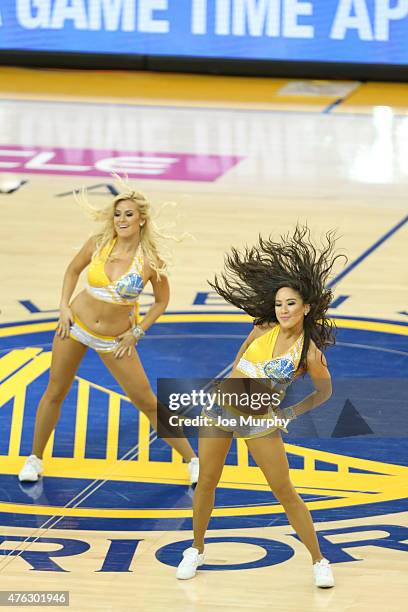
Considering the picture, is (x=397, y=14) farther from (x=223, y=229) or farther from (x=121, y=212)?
(x=121, y=212)

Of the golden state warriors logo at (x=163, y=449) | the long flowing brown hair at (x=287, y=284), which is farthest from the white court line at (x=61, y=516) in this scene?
the long flowing brown hair at (x=287, y=284)

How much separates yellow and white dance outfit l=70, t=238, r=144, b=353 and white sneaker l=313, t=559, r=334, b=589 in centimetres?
186

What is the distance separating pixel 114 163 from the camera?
15.3 m

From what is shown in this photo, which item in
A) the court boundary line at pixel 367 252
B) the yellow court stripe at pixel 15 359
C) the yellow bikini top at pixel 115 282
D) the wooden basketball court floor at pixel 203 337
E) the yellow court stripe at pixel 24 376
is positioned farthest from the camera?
the court boundary line at pixel 367 252

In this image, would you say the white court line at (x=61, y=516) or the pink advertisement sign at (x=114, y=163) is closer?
the white court line at (x=61, y=516)

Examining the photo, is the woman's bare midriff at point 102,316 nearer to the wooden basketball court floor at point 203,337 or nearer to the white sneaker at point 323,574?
the wooden basketball court floor at point 203,337

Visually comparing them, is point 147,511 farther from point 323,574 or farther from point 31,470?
point 323,574

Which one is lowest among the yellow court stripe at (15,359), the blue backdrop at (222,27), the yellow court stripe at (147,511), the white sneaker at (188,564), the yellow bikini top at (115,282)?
the yellow court stripe at (147,511)

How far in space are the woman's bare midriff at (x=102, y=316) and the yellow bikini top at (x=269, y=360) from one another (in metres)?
1.35

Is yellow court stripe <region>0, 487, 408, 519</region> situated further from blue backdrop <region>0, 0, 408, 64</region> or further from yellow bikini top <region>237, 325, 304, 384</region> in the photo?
blue backdrop <region>0, 0, 408, 64</region>

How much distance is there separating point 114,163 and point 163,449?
781cm

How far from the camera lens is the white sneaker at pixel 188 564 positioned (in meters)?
6.31

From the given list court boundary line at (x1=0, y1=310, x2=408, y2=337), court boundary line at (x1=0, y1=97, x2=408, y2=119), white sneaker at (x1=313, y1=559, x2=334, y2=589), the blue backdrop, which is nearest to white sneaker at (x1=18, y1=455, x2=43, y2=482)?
white sneaker at (x1=313, y1=559, x2=334, y2=589)

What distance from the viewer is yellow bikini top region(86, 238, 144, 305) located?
23.9 ft
